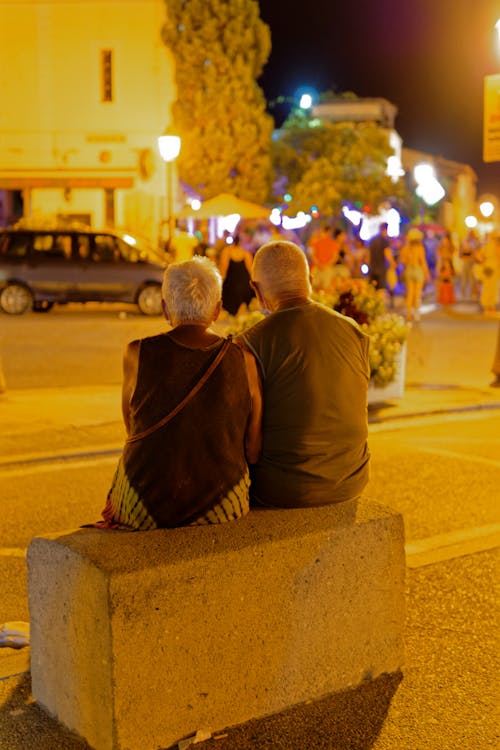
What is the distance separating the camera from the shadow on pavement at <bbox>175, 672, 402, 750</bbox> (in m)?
3.76

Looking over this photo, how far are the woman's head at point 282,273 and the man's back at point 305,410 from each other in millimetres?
155

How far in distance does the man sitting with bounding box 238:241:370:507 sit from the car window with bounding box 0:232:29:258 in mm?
19205

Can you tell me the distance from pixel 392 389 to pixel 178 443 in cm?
769

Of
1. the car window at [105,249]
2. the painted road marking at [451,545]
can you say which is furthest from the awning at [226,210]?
the painted road marking at [451,545]

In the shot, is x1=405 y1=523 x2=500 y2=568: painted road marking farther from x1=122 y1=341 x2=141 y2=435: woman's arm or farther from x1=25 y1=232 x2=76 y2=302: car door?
x1=25 y1=232 x2=76 y2=302: car door

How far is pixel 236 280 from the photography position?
56.9 feet

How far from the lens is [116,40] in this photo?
33062 millimetres

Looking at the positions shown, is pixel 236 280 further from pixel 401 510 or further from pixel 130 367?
pixel 130 367

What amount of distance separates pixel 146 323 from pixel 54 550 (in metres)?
17.8

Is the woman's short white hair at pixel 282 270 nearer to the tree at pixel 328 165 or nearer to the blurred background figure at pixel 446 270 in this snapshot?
the blurred background figure at pixel 446 270

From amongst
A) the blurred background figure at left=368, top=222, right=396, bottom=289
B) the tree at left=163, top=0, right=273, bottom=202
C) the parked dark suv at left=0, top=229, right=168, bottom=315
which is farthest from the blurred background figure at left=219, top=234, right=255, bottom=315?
the tree at left=163, top=0, right=273, bottom=202

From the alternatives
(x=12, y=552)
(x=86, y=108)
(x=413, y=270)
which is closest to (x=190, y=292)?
(x=12, y=552)

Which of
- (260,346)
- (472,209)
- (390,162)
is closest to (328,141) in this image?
(390,162)

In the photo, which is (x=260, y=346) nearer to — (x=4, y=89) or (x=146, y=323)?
(x=146, y=323)
